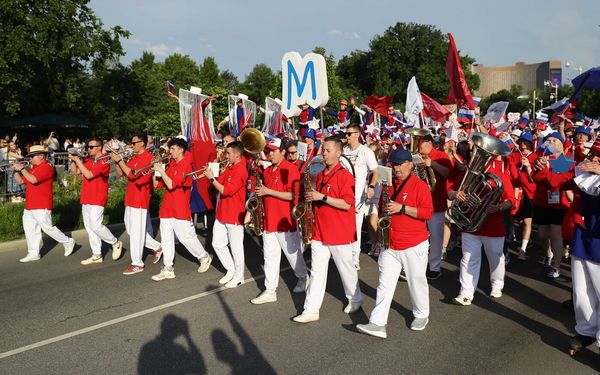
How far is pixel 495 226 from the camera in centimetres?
592

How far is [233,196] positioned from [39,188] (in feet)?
11.5

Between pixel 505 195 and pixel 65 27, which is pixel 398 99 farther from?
pixel 505 195

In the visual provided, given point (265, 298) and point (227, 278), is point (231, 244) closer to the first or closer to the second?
point (227, 278)

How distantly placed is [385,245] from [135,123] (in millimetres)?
33846

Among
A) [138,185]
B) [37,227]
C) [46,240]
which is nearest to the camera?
[138,185]

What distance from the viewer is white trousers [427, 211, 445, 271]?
23.4 feet

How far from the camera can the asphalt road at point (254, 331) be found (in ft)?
14.6

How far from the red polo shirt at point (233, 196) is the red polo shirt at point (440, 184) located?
8.36 ft

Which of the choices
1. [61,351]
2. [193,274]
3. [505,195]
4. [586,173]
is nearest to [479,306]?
[505,195]

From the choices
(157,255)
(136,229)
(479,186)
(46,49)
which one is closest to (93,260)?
(157,255)

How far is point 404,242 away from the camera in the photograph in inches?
196

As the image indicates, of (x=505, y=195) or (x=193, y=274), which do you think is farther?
(x=193, y=274)

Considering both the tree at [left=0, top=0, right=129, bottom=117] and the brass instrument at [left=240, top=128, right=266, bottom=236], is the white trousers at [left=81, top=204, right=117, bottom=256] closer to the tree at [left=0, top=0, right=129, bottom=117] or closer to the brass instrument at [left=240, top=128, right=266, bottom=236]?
the brass instrument at [left=240, top=128, right=266, bottom=236]

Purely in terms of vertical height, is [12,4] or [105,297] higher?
[12,4]
